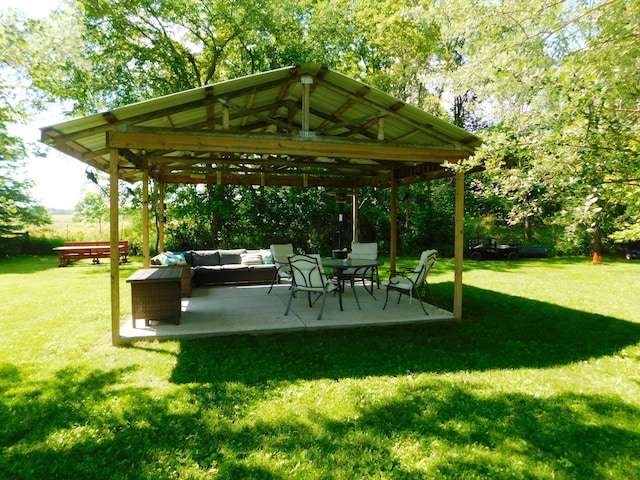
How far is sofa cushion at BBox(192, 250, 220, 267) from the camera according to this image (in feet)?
29.4

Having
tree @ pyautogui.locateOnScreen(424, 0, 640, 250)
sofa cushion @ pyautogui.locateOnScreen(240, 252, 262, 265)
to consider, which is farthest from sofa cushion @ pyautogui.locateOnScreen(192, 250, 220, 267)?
tree @ pyautogui.locateOnScreen(424, 0, 640, 250)

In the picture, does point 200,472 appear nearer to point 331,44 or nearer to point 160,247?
point 160,247

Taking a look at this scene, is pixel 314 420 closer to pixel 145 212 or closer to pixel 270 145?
pixel 270 145

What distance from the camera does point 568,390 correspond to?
3.44 m

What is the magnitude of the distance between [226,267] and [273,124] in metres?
3.85

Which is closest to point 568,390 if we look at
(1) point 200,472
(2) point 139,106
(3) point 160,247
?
(1) point 200,472

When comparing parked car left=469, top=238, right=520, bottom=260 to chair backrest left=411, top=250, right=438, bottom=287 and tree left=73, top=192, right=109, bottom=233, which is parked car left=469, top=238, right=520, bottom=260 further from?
tree left=73, top=192, right=109, bottom=233

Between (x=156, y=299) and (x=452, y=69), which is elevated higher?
(x=452, y=69)

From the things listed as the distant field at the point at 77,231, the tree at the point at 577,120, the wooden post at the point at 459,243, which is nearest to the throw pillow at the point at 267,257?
the wooden post at the point at 459,243

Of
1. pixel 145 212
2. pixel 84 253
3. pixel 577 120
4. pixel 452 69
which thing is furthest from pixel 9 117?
pixel 452 69

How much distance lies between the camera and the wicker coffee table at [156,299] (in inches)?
197

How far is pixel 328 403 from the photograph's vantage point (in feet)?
10.3

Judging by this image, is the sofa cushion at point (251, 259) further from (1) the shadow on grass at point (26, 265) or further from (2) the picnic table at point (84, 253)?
(1) the shadow on grass at point (26, 265)

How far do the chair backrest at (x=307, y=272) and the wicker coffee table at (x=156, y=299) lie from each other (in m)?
1.59
